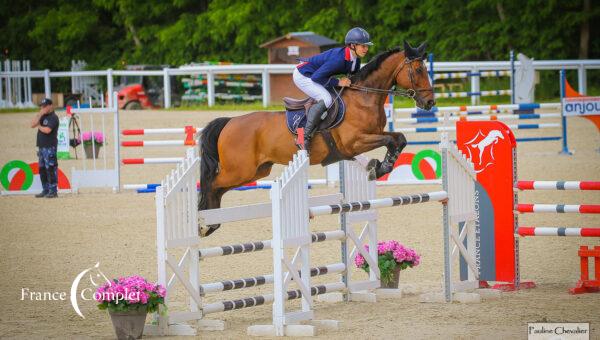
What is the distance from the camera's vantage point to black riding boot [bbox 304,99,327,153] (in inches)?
323

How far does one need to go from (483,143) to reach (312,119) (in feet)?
4.40

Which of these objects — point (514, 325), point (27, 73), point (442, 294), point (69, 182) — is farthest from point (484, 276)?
point (27, 73)

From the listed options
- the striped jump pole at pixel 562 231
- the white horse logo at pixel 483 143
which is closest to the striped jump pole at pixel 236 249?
the white horse logo at pixel 483 143

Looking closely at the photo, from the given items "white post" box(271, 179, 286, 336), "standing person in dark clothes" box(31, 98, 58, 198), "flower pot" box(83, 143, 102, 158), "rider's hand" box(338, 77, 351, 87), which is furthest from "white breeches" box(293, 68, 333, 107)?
"flower pot" box(83, 143, 102, 158)

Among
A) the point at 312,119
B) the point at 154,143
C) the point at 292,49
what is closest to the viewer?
the point at 312,119

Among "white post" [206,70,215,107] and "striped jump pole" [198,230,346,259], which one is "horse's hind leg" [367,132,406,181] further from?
"white post" [206,70,215,107]

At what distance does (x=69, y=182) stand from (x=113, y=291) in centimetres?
899

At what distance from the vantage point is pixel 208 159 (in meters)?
8.73

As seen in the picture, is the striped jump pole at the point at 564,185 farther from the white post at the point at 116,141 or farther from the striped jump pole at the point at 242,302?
the white post at the point at 116,141

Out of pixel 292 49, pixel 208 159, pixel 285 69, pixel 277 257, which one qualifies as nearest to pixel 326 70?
pixel 208 159

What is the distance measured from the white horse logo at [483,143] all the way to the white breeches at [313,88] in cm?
117

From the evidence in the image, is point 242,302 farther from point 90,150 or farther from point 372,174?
point 90,150

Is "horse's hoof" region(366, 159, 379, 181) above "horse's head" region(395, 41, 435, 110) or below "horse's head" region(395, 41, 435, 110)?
below

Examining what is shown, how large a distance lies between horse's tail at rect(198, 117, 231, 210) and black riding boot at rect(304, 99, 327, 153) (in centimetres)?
88
